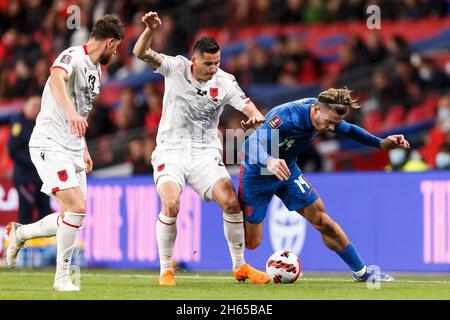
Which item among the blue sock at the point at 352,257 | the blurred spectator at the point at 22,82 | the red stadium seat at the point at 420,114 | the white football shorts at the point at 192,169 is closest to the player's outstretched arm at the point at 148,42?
the white football shorts at the point at 192,169

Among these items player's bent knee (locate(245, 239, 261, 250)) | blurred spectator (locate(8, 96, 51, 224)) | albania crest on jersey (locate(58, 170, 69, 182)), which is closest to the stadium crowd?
blurred spectator (locate(8, 96, 51, 224))

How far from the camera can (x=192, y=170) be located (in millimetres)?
10656

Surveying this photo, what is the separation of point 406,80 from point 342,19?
2.95 metres

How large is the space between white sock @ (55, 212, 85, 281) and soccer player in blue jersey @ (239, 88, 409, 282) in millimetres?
1813

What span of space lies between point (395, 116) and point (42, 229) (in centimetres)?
867

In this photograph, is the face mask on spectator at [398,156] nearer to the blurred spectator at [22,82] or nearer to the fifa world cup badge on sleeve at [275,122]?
the fifa world cup badge on sleeve at [275,122]

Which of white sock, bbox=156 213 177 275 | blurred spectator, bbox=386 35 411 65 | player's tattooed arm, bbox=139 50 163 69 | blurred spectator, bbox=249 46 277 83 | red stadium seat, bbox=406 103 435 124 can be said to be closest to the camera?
white sock, bbox=156 213 177 275

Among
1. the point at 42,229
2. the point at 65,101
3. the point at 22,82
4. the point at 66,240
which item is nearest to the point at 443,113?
the point at 42,229

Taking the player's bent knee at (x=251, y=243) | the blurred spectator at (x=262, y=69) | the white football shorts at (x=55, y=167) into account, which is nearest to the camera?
the white football shorts at (x=55, y=167)

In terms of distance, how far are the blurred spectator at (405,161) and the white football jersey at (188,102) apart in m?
5.07

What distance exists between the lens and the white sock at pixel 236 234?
34.9 feet

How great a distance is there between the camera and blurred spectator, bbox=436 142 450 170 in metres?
14.7

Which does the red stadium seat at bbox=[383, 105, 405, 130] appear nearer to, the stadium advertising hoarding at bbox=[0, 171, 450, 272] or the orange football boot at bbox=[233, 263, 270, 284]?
the stadium advertising hoarding at bbox=[0, 171, 450, 272]
